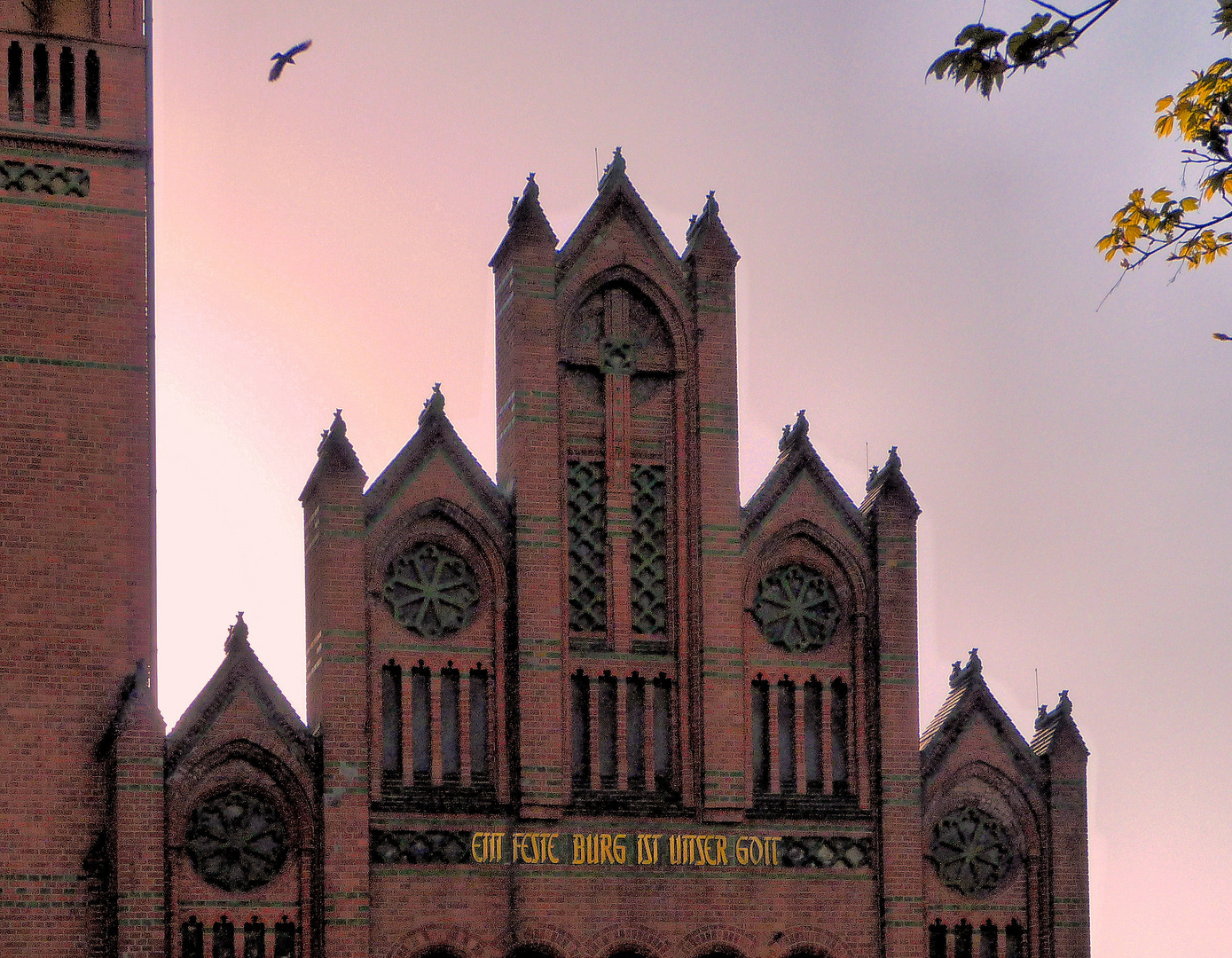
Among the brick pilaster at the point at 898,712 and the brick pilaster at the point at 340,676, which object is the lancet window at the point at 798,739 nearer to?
the brick pilaster at the point at 898,712

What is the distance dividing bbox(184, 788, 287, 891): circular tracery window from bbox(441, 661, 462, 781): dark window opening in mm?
2329

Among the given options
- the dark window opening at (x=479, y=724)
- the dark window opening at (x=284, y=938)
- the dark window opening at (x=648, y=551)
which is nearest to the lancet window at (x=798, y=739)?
the dark window opening at (x=648, y=551)

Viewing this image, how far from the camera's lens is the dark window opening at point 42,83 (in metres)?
31.9

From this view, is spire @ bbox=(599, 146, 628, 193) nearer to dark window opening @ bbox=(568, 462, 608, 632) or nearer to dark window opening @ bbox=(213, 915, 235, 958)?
dark window opening @ bbox=(568, 462, 608, 632)

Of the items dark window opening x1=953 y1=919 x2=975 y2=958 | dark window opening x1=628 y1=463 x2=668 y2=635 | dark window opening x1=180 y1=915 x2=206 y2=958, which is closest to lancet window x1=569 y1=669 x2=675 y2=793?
dark window opening x1=628 y1=463 x2=668 y2=635

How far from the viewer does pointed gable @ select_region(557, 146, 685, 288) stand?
33312 millimetres

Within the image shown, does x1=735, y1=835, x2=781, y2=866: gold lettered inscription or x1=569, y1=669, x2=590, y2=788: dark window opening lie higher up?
x1=569, y1=669, x2=590, y2=788: dark window opening

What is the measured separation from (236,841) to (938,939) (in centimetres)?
959

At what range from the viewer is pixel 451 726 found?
31.2m

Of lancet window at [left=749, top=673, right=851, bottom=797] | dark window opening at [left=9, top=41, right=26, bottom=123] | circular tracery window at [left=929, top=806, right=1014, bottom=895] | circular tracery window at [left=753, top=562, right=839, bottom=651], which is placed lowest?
circular tracery window at [left=929, top=806, right=1014, bottom=895]

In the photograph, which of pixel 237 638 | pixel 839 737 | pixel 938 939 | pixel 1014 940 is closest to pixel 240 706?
pixel 237 638

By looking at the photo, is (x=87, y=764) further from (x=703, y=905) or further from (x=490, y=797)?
(x=703, y=905)

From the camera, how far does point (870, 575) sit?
3322 cm

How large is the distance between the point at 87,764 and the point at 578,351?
864 centimetres
